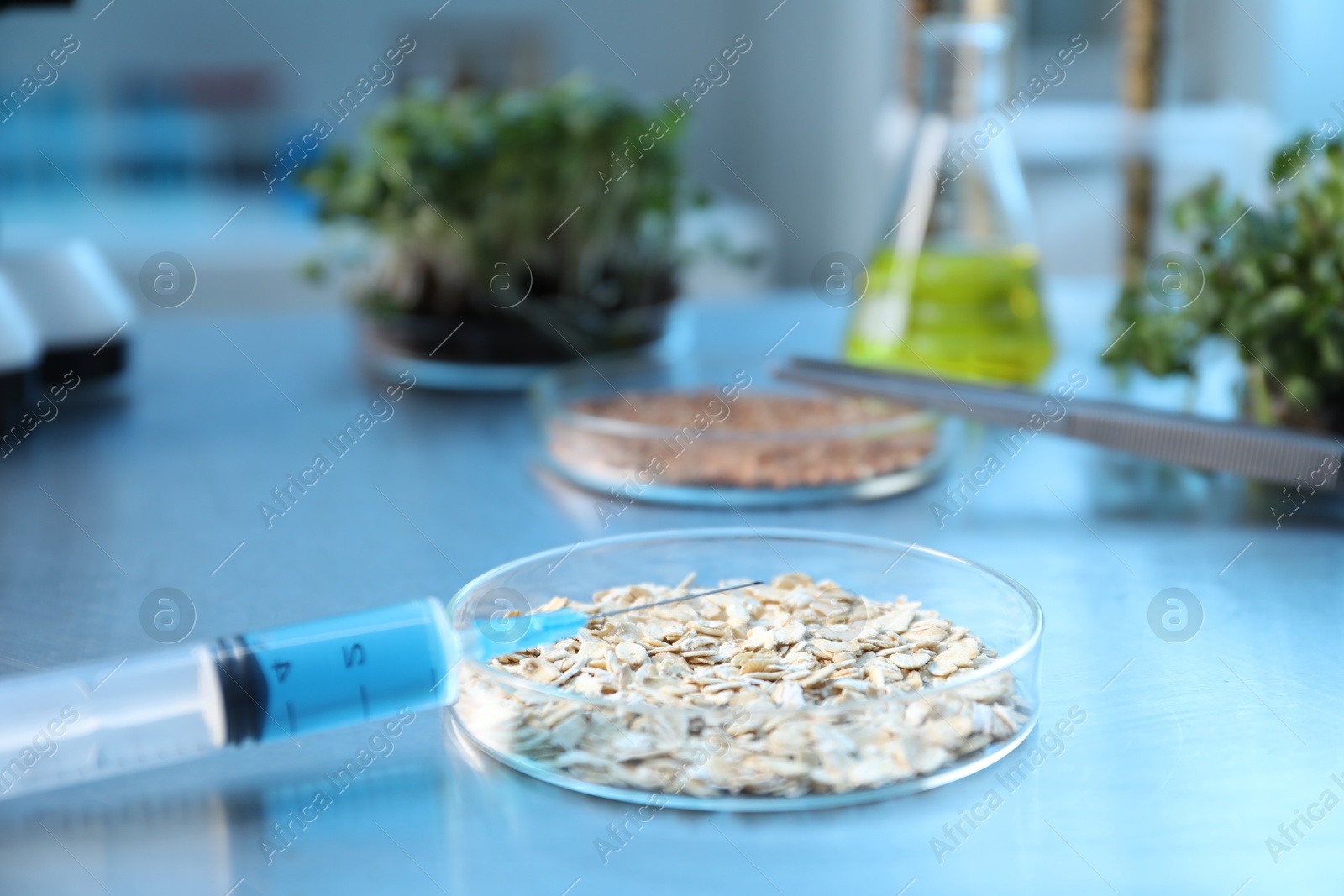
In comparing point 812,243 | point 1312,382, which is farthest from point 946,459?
point 812,243

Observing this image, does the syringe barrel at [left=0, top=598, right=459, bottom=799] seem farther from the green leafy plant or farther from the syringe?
the green leafy plant

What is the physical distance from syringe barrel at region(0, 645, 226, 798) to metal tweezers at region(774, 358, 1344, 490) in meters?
0.47

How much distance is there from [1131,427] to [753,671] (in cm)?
35

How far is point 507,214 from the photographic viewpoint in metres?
1.02

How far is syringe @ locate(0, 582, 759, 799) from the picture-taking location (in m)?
0.43

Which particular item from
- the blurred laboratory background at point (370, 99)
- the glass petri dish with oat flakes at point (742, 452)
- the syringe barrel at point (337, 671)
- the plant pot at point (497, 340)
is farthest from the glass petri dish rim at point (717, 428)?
the blurred laboratory background at point (370, 99)

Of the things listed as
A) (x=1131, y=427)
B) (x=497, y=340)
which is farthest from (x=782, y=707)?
(x=497, y=340)

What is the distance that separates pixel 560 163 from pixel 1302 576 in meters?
0.62

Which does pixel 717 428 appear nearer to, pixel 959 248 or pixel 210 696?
pixel 959 248

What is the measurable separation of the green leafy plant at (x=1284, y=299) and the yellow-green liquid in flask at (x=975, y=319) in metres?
0.13

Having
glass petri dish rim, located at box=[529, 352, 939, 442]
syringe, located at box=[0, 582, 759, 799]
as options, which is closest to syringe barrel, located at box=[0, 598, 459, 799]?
syringe, located at box=[0, 582, 759, 799]

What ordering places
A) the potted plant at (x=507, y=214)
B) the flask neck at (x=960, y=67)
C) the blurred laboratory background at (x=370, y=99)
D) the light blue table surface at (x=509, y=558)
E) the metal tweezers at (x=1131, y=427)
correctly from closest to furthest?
1. the light blue table surface at (x=509, y=558)
2. the metal tweezers at (x=1131, y=427)
3. the flask neck at (x=960, y=67)
4. the potted plant at (x=507, y=214)
5. the blurred laboratory background at (x=370, y=99)

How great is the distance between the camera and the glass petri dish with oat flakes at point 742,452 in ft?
2.46

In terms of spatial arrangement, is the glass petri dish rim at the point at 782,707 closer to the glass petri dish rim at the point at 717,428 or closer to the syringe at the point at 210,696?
the syringe at the point at 210,696
